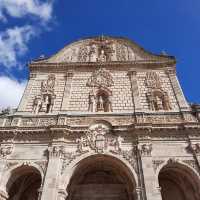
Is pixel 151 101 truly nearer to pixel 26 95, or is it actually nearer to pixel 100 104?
pixel 100 104

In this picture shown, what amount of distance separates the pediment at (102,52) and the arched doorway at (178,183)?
27.3 feet

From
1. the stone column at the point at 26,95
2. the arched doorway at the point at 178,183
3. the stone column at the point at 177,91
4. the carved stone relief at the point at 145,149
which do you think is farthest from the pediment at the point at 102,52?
the arched doorway at the point at 178,183

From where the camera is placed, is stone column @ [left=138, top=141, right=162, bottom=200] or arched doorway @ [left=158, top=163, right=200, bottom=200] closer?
stone column @ [left=138, top=141, right=162, bottom=200]

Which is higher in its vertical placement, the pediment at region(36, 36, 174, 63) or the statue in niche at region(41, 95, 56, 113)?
the pediment at region(36, 36, 174, 63)

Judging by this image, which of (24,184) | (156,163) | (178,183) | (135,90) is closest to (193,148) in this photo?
(156,163)

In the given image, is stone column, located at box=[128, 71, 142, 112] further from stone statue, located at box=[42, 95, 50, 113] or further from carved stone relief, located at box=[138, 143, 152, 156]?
stone statue, located at box=[42, 95, 50, 113]

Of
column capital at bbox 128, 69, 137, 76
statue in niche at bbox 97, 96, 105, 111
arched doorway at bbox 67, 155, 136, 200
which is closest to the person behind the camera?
arched doorway at bbox 67, 155, 136, 200

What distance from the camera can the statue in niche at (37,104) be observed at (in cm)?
1415

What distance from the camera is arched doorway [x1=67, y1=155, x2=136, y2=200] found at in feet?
37.6

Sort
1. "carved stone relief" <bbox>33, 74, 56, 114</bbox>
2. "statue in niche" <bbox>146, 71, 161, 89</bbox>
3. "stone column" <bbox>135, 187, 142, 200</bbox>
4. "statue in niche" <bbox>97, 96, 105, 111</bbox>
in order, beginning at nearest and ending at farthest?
"stone column" <bbox>135, 187, 142, 200</bbox> → "statue in niche" <bbox>97, 96, 105, 111</bbox> → "carved stone relief" <bbox>33, 74, 56, 114</bbox> → "statue in niche" <bbox>146, 71, 161, 89</bbox>

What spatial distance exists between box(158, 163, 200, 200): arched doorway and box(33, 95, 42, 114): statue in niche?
767cm

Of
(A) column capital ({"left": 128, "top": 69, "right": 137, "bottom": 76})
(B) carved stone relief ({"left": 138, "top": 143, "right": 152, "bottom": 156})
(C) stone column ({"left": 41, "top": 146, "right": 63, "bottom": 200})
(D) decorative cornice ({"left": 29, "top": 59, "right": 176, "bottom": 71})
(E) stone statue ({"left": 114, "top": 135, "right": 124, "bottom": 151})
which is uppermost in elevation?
(D) decorative cornice ({"left": 29, "top": 59, "right": 176, "bottom": 71})

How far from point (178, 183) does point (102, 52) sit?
1069cm

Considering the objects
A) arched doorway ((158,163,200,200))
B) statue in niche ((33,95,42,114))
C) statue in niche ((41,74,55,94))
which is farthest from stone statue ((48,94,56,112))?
arched doorway ((158,163,200,200))
